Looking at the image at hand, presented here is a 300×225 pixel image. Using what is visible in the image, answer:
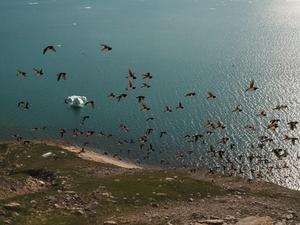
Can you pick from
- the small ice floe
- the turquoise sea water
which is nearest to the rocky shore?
the small ice floe

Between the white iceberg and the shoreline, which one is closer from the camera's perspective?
the shoreline

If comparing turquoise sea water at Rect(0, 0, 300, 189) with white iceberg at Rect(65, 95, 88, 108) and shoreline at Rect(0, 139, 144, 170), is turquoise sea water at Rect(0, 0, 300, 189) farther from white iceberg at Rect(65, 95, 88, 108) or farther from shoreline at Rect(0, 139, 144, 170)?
shoreline at Rect(0, 139, 144, 170)

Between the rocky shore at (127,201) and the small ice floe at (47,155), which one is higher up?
the rocky shore at (127,201)

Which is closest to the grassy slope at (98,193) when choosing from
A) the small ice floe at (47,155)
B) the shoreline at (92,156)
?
the small ice floe at (47,155)

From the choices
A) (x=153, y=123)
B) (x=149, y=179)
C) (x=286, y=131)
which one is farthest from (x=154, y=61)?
(x=149, y=179)

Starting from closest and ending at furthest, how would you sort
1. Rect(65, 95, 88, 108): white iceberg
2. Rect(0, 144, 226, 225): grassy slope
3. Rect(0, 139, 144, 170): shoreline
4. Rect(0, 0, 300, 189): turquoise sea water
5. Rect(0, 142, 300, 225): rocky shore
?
Rect(0, 144, 226, 225): grassy slope < Rect(0, 142, 300, 225): rocky shore < Rect(0, 139, 144, 170): shoreline < Rect(0, 0, 300, 189): turquoise sea water < Rect(65, 95, 88, 108): white iceberg

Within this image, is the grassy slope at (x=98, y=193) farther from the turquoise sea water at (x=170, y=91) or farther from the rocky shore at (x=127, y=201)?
the turquoise sea water at (x=170, y=91)

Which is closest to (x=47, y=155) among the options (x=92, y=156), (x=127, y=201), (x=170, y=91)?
(x=92, y=156)

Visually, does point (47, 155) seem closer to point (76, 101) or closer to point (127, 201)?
point (127, 201)

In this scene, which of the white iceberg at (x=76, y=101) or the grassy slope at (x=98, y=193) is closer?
the grassy slope at (x=98, y=193)

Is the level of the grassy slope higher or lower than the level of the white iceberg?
lower

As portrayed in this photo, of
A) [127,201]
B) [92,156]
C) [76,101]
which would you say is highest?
[76,101]
